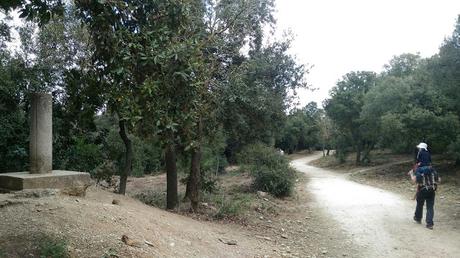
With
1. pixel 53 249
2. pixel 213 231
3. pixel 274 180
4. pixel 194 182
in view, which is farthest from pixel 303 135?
pixel 53 249

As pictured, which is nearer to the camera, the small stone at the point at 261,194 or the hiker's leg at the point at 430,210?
the hiker's leg at the point at 430,210

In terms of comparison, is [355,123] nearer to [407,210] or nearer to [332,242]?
[407,210]

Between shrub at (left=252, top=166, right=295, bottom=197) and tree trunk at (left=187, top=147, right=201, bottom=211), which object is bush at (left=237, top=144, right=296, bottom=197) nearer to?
shrub at (left=252, top=166, right=295, bottom=197)

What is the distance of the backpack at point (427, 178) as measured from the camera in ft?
31.0

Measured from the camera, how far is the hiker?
9.38 meters

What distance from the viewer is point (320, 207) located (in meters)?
13.2

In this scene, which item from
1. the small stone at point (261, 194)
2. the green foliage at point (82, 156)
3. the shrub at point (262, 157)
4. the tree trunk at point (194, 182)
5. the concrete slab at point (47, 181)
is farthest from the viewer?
the shrub at point (262, 157)

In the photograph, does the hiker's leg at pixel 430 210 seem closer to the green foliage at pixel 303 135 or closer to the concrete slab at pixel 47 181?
the concrete slab at pixel 47 181

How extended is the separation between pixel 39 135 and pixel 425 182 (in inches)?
332

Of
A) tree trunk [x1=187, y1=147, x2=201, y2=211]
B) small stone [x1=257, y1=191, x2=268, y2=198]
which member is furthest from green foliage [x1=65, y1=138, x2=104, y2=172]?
small stone [x1=257, y1=191, x2=268, y2=198]

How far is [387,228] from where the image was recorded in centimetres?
944

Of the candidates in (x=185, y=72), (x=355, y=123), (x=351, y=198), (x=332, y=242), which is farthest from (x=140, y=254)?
(x=355, y=123)

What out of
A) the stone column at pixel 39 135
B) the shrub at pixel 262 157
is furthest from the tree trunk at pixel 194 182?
the shrub at pixel 262 157

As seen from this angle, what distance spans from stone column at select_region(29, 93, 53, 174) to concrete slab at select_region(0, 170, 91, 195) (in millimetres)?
211
